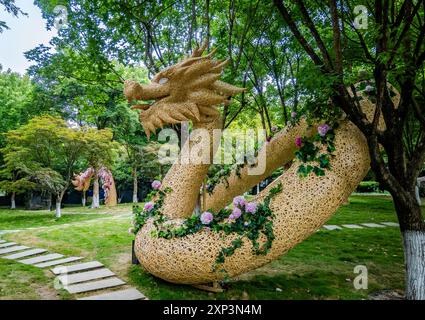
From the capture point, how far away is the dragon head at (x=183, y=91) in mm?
4238

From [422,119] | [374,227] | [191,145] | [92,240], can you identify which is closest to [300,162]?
[191,145]

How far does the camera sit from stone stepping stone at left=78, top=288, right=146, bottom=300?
4.01 m

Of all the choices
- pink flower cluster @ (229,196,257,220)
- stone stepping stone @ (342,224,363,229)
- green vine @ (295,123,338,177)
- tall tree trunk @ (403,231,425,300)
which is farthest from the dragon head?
stone stepping stone @ (342,224,363,229)

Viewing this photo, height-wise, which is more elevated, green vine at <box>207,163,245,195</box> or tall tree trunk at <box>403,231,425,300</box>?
green vine at <box>207,163,245,195</box>

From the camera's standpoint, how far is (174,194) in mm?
4660

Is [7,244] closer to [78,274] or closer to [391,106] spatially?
[78,274]

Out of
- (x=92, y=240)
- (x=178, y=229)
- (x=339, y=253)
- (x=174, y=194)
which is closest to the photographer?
(x=178, y=229)

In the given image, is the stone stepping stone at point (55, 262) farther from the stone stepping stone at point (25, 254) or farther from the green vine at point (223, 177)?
the green vine at point (223, 177)

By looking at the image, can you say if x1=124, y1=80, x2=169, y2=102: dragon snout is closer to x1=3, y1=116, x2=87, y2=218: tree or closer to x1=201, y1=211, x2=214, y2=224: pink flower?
x1=201, y1=211, x2=214, y2=224: pink flower

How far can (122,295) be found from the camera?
4117mm

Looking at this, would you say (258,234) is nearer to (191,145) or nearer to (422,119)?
(191,145)

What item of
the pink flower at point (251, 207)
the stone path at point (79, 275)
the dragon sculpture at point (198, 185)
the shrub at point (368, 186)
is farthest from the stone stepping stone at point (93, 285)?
the shrub at point (368, 186)

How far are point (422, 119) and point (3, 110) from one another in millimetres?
23934

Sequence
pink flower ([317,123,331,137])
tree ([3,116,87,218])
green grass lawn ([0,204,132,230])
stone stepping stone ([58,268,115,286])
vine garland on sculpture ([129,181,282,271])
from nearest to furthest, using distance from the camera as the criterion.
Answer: vine garland on sculpture ([129,181,282,271]) → pink flower ([317,123,331,137]) → stone stepping stone ([58,268,115,286]) → green grass lawn ([0,204,132,230]) → tree ([3,116,87,218])
